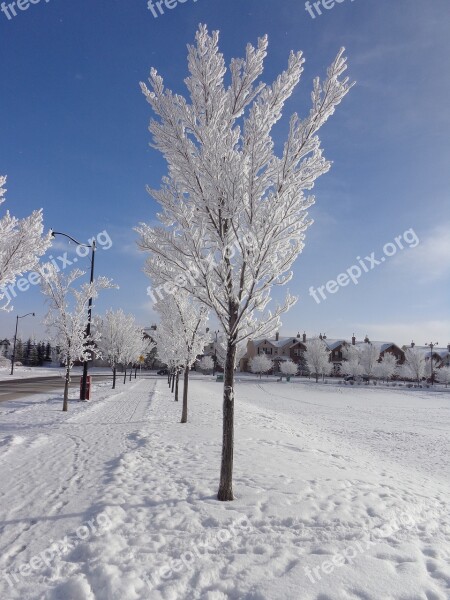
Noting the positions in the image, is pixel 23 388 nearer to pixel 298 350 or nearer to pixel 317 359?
pixel 317 359

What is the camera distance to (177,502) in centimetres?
528

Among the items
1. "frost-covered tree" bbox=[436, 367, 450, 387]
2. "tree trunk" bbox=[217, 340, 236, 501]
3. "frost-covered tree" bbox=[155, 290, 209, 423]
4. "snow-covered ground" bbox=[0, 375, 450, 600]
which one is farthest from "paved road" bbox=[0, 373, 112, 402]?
"frost-covered tree" bbox=[436, 367, 450, 387]

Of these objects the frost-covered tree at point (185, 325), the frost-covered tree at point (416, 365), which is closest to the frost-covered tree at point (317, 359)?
the frost-covered tree at point (416, 365)

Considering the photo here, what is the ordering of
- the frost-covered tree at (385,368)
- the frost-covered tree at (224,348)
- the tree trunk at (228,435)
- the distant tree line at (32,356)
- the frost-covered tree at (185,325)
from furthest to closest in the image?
the distant tree line at (32,356) → the frost-covered tree at (385,368) → the frost-covered tree at (185,325) → the frost-covered tree at (224,348) → the tree trunk at (228,435)

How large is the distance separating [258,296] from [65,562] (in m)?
3.99

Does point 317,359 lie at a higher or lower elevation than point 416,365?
higher

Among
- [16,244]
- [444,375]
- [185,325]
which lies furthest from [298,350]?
[16,244]

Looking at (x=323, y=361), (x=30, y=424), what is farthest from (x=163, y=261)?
(x=323, y=361)

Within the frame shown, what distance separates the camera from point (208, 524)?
463 centimetres

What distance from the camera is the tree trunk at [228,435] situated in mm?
5465

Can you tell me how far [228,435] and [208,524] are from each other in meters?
1.34

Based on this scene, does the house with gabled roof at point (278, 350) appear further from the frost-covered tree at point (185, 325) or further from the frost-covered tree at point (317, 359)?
the frost-covered tree at point (185, 325)

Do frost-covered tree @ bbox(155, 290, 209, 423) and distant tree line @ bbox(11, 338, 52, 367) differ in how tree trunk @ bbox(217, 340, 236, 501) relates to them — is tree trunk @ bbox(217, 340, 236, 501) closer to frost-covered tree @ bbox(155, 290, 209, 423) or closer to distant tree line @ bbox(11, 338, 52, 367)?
frost-covered tree @ bbox(155, 290, 209, 423)

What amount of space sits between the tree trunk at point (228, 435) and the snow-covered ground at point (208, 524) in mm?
217
